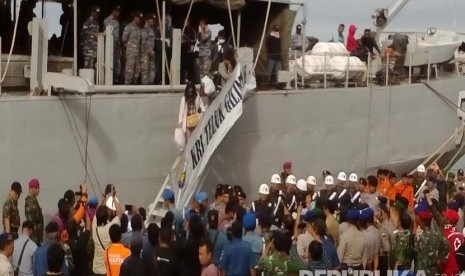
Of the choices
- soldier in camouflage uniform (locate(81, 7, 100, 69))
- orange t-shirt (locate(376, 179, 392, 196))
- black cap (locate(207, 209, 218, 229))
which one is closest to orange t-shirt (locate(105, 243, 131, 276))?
black cap (locate(207, 209, 218, 229))

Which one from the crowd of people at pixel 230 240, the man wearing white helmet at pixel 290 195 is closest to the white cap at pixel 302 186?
the man wearing white helmet at pixel 290 195

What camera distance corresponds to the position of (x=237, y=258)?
8.75m

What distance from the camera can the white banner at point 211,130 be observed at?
1341 centimetres

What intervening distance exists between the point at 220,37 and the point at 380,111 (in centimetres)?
433

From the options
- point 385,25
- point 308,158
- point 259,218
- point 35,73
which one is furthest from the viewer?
point 385,25

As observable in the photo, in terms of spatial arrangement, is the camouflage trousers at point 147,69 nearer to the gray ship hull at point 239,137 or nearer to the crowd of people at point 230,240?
the gray ship hull at point 239,137

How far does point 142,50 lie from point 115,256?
5.56 meters

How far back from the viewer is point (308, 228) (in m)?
9.38

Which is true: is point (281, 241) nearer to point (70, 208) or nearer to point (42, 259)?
point (42, 259)

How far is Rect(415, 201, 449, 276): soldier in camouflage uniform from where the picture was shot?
9422mm

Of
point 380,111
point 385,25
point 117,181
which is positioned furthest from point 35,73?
point 385,25

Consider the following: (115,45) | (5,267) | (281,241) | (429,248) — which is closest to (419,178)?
(115,45)

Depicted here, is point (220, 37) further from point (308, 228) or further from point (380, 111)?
point (308, 228)

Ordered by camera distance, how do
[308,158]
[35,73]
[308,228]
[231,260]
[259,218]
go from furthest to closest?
[308,158], [35,73], [259,218], [308,228], [231,260]
